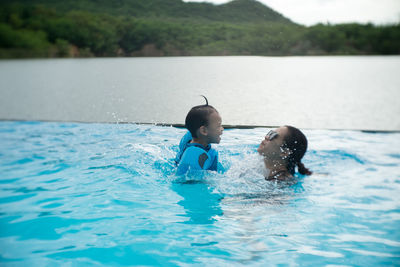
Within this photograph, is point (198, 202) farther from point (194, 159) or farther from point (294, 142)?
point (294, 142)

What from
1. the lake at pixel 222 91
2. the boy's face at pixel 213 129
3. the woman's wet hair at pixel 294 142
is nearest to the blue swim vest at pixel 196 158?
the boy's face at pixel 213 129

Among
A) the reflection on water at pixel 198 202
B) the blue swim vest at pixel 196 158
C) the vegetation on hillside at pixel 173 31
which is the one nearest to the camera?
the reflection on water at pixel 198 202

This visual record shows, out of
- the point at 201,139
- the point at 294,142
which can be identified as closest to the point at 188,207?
the point at 201,139

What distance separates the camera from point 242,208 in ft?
9.45

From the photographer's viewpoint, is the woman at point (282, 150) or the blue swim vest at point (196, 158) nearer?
the blue swim vest at point (196, 158)

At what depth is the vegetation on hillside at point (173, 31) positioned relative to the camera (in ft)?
16.7

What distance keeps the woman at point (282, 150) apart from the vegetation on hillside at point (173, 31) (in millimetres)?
2093

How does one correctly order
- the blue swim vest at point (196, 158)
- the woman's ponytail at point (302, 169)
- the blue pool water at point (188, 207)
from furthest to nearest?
1. the woman's ponytail at point (302, 169)
2. the blue swim vest at point (196, 158)
3. the blue pool water at point (188, 207)

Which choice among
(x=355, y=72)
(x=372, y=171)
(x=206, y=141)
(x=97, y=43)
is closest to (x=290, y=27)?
(x=355, y=72)

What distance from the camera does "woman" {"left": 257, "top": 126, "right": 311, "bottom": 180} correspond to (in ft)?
10.8

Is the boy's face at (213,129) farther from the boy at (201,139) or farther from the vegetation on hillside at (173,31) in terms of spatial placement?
the vegetation on hillside at (173,31)

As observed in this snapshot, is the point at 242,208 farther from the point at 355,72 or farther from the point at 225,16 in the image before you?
the point at 355,72

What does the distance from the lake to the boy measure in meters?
1.36

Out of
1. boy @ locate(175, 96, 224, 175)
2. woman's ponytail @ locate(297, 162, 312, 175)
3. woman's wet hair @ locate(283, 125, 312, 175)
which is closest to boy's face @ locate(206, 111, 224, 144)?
boy @ locate(175, 96, 224, 175)
